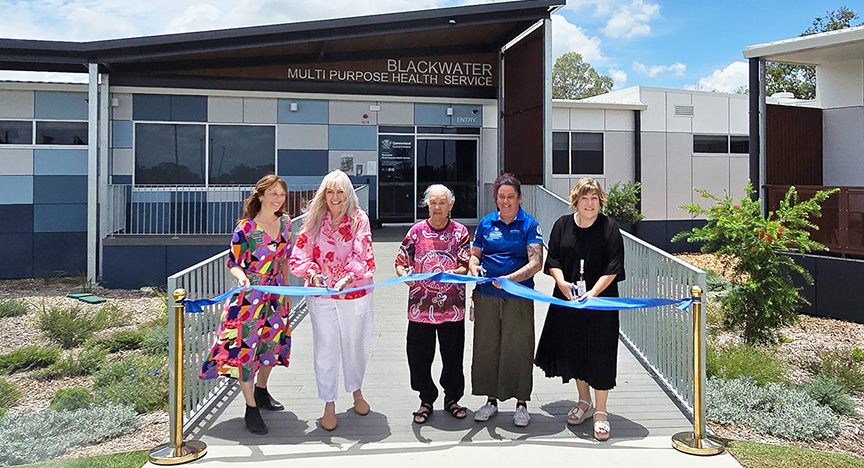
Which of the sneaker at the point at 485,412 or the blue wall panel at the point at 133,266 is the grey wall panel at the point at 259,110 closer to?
the blue wall panel at the point at 133,266

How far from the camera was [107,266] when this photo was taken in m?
12.0

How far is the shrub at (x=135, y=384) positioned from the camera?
18.3ft

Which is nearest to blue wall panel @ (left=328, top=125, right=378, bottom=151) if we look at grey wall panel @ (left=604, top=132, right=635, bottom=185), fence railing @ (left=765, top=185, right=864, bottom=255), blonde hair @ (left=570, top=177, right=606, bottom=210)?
grey wall panel @ (left=604, top=132, right=635, bottom=185)

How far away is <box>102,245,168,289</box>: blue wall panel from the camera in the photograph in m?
12.0

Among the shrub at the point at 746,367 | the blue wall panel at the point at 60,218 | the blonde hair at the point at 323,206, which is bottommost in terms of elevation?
the shrub at the point at 746,367

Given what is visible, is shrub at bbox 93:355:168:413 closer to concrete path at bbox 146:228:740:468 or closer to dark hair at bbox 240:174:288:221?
concrete path at bbox 146:228:740:468

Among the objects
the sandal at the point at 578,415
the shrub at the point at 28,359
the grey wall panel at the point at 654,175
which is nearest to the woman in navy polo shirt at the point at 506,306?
the sandal at the point at 578,415

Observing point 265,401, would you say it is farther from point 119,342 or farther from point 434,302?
point 119,342

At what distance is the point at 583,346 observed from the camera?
4.57m

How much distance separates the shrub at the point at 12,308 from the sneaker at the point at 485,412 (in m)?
8.30

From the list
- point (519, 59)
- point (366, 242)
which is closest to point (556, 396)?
point (366, 242)

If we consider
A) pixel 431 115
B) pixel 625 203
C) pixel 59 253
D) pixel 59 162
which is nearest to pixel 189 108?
pixel 59 162

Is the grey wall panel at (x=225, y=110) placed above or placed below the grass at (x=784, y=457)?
above

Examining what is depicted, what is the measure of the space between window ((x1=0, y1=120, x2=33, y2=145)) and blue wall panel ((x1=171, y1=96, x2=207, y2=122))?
2.87m
